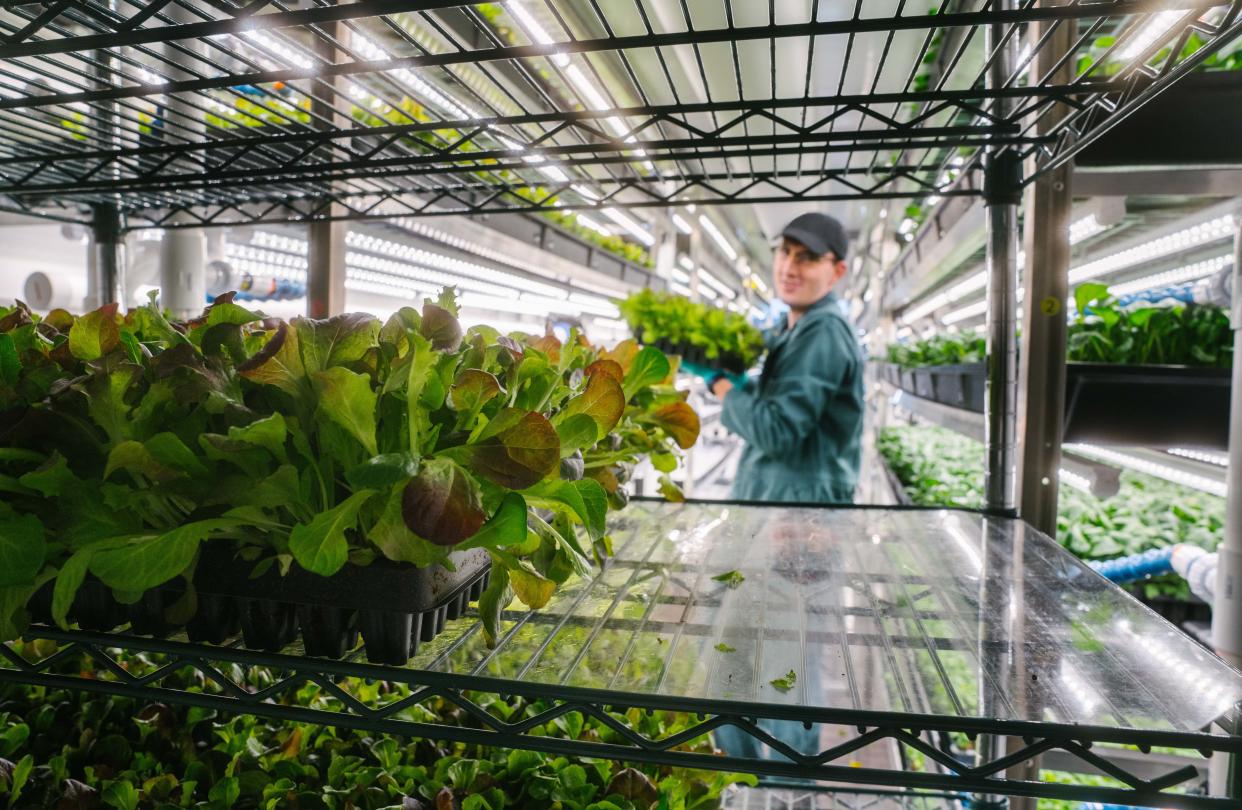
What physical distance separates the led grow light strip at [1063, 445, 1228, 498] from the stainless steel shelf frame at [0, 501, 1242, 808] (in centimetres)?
62

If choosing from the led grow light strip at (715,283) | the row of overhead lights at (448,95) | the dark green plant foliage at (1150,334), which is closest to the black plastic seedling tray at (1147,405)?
the dark green plant foliage at (1150,334)

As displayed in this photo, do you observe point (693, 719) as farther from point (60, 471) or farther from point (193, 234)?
point (193, 234)

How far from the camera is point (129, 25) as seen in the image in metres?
0.62

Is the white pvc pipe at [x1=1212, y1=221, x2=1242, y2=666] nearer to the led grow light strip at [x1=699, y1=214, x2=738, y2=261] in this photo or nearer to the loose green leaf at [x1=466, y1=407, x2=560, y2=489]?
the loose green leaf at [x1=466, y1=407, x2=560, y2=489]

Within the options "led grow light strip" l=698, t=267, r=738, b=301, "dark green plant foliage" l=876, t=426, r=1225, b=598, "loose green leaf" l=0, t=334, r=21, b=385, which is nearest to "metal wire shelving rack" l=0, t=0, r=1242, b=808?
"loose green leaf" l=0, t=334, r=21, b=385

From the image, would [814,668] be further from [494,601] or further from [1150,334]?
[1150,334]

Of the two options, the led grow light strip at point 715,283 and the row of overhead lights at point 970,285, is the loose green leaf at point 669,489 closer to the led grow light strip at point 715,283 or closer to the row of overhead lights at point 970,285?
the row of overhead lights at point 970,285

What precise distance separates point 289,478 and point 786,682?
40 centimetres

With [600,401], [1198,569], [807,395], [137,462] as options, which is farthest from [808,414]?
[137,462]

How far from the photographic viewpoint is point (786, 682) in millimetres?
583

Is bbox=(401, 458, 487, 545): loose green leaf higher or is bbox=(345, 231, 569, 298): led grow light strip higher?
bbox=(345, 231, 569, 298): led grow light strip

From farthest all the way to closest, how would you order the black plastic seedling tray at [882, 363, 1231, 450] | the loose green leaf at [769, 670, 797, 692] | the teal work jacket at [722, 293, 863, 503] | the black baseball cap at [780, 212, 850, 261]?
the black baseball cap at [780, 212, 850, 261] < the teal work jacket at [722, 293, 863, 503] < the black plastic seedling tray at [882, 363, 1231, 450] < the loose green leaf at [769, 670, 797, 692]

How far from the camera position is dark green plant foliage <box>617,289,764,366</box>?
226 centimetres

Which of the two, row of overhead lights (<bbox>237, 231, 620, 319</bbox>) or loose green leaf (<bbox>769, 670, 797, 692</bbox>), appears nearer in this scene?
loose green leaf (<bbox>769, 670, 797, 692</bbox>)
